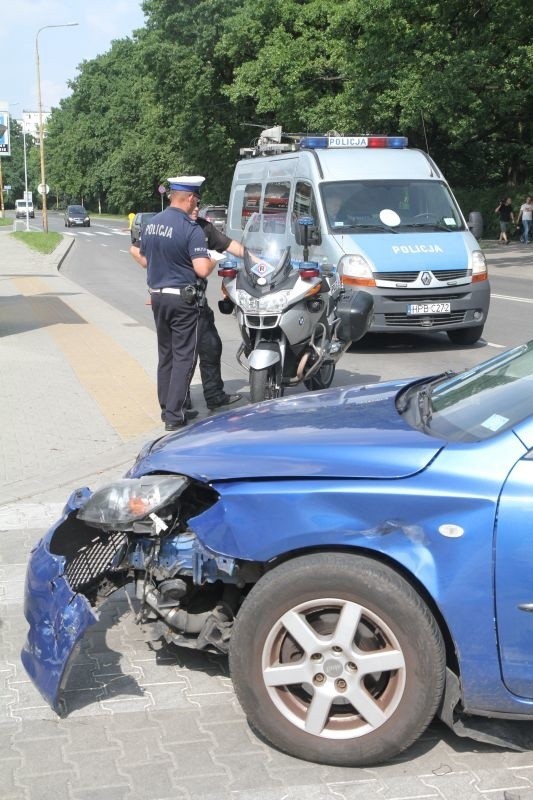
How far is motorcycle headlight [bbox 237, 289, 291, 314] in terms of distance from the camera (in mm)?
7973

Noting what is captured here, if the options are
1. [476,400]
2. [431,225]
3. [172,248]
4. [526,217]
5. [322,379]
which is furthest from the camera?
[526,217]

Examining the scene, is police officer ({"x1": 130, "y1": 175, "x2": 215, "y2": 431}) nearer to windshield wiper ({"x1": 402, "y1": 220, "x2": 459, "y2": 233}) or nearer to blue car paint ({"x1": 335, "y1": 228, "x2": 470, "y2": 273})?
blue car paint ({"x1": 335, "y1": 228, "x2": 470, "y2": 273})

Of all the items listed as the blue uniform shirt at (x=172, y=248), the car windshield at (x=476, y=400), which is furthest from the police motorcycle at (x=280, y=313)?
the car windshield at (x=476, y=400)

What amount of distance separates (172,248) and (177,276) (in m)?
0.22

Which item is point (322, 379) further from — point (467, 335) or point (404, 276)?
point (467, 335)

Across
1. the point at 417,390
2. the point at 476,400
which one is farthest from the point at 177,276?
the point at 476,400

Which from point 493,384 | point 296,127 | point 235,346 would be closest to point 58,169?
point 296,127

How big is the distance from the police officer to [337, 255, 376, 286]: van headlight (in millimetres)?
4049

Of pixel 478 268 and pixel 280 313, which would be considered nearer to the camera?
pixel 280 313

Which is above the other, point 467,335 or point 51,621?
point 51,621

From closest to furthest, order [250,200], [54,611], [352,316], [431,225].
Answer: [54,611] → [352,316] → [431,225] → [250,200]

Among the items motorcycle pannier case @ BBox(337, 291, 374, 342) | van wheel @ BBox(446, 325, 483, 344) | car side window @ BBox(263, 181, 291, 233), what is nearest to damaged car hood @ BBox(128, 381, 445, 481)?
motorcycle pannier case @ BBox(337, 291, 374, 342)

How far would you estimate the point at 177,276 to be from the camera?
7801 mm

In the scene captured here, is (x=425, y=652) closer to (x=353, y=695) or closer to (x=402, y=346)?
(x=353, y=695)
